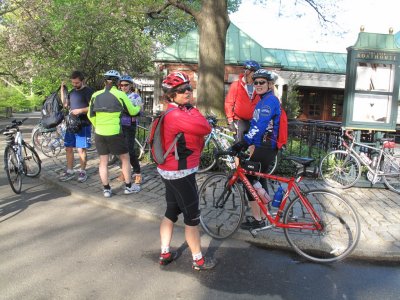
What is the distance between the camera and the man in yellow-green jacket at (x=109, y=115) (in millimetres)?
5680

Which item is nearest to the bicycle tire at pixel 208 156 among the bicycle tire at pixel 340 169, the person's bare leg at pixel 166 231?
the bicycle tire at pixel 340 169

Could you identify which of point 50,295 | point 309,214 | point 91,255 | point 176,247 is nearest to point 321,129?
point 309,214

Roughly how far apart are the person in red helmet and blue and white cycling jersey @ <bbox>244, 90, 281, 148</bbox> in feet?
2.96

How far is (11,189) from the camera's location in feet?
22.1

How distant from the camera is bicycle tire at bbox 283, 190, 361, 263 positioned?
4008 mm

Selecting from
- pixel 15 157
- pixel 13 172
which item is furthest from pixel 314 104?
pixel 13 172

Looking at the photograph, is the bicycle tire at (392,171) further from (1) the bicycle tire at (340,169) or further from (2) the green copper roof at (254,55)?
(2) the green copper roof at (254,55)

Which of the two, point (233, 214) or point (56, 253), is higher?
point (233, 214)

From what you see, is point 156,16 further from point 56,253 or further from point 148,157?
point 56,253

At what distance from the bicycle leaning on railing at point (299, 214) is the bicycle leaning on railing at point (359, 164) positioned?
335 cm

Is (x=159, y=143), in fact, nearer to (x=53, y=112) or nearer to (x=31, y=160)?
(x=53, y=112)

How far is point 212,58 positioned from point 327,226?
738cm

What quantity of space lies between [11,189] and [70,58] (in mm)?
8190

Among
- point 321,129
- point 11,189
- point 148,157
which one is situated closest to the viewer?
point 11,189
